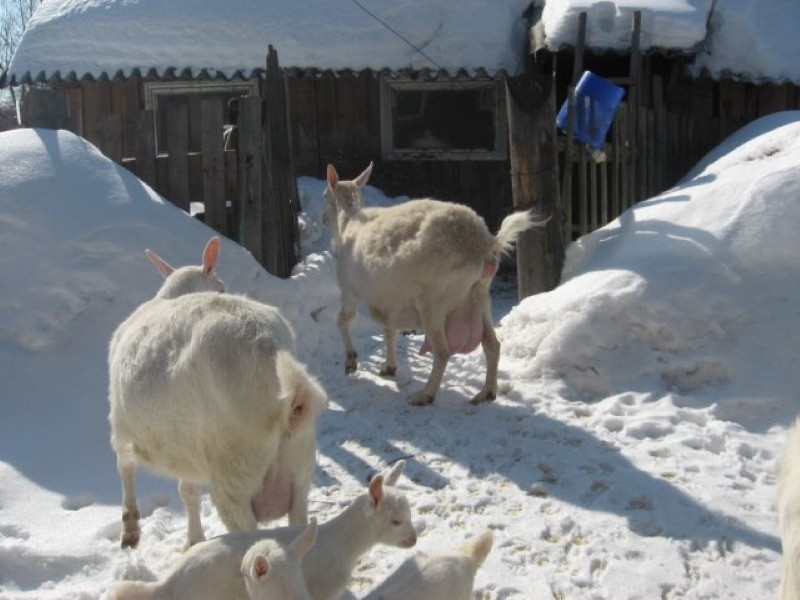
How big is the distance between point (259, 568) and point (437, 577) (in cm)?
77

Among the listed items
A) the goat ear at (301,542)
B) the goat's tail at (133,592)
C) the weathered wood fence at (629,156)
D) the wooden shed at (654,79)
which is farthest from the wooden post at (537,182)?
the goat's tail at (133,592)

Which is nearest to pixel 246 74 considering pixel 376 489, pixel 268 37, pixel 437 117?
pixel 268 37

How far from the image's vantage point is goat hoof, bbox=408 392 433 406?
6.83 meters

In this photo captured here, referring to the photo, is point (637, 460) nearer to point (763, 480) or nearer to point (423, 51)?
point (763, 480)

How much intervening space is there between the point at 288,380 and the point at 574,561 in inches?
62.4

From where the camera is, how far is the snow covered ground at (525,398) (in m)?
4.54

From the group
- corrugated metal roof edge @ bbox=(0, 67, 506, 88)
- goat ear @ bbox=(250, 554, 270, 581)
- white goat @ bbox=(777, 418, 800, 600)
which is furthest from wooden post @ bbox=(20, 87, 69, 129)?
white goat @ bbox=(777, 418, 800, 600)

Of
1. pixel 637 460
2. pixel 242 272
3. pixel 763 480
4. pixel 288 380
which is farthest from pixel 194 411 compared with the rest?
pixel 242 272

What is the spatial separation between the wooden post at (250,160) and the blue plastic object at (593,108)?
9.63 ft

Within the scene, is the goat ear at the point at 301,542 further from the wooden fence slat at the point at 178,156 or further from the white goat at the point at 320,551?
the wooden fence slat at the point at 178,156

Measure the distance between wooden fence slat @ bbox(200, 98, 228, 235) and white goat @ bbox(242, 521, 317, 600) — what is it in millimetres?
5180

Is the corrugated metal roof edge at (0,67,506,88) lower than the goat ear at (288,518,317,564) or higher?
higher

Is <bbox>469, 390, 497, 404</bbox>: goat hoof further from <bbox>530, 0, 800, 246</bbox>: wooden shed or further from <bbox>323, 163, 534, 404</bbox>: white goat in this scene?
<bbox>530, 0, 800, 246</bbox>: wooden shed

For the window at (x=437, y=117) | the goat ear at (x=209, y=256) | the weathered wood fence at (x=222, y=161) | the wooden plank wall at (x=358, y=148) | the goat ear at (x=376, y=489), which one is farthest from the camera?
the window at (x=437, y=117)
